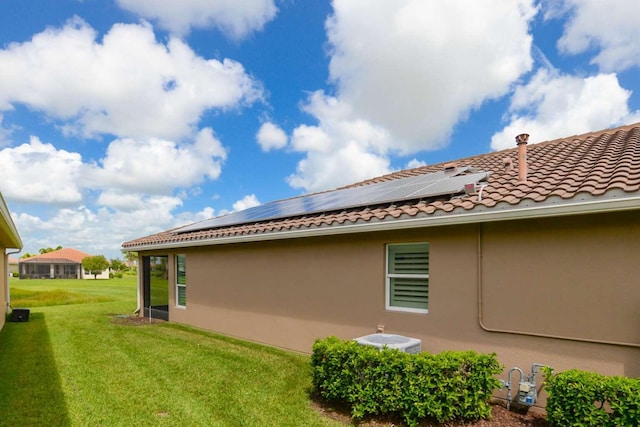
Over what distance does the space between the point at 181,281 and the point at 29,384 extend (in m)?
6.52

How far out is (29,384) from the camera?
6.46 metres

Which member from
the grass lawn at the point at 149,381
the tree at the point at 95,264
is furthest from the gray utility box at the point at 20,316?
the tree at the point at 95,264

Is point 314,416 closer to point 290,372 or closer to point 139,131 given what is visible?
point 290,372

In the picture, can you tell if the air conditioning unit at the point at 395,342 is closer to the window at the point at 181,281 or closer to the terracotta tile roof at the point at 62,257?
the window at the point at 181,281

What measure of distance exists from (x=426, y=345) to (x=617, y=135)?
638 cm

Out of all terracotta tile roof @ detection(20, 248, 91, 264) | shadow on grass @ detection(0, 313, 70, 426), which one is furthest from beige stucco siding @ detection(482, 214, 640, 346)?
terracotta tile roof @ detection(20, 248, 91, 264)

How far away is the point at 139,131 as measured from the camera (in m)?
18.9

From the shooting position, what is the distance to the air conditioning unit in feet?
18.6

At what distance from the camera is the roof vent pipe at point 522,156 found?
606 centimetres

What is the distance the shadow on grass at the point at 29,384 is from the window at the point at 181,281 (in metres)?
3.64

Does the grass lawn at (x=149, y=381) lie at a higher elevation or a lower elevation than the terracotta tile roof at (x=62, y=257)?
higher

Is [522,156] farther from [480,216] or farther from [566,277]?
[566,277]

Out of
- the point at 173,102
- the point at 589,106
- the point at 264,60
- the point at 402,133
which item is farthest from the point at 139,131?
the point at 589,106

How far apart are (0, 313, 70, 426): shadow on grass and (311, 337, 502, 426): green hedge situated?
3.65 metres
